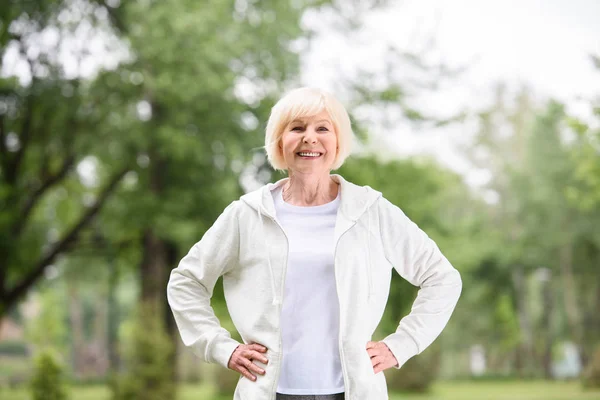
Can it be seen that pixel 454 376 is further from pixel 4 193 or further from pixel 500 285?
pixel 4 193

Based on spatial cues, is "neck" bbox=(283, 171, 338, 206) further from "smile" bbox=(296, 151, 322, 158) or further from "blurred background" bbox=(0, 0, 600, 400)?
"blurred background" bbox=(0, 0, 600, 400)

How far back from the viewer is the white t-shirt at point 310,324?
221cm

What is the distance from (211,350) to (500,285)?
1006 inches

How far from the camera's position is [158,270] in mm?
13555

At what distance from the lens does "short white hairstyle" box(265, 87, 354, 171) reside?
2.29 m

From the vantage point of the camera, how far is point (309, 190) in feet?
7.76

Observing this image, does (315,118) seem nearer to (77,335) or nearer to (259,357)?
(259,357)

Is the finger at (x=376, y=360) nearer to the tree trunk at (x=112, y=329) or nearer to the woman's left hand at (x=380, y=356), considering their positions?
the woman's left hand at (x=380, y=356)

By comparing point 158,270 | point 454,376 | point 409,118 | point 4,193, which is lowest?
point 454,376

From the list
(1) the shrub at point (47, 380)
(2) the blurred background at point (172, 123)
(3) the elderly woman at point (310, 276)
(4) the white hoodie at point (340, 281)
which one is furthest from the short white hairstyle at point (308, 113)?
(1) the shrub at point (47, 380)

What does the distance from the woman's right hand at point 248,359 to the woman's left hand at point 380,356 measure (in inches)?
11.5

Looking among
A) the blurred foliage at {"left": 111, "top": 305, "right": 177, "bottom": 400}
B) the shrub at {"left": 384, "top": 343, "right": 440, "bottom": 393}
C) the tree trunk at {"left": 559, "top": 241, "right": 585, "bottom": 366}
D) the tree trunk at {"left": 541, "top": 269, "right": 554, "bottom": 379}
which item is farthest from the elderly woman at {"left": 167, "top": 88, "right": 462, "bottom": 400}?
the tree trunk at {"left": 541, "top": 269, "right": 554, "bottom": 379}

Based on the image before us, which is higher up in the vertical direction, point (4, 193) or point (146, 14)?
point (146, 14)

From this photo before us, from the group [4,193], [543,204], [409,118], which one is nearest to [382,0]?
[409,118]
